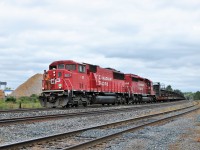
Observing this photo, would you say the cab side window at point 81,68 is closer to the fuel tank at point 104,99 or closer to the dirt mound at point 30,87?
the fuel tank at point 104,99

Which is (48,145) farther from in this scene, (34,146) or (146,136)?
(146,136)

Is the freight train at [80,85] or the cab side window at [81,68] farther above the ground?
the cab side window at [81,68]

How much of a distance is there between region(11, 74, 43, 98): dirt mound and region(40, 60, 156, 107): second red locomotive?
49.1 meters

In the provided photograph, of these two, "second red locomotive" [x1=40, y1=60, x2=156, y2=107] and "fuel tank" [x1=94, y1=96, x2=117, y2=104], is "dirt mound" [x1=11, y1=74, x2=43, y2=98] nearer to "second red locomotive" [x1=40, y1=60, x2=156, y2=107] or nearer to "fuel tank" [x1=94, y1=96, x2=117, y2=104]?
"second red locomotive" [x1=40, y1=60, x2=156, y2=107]

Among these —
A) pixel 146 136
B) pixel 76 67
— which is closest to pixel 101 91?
pixel 76 67

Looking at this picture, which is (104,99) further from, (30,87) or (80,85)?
(30,87)

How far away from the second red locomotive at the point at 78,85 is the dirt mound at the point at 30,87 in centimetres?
4906

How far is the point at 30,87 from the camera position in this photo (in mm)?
81562

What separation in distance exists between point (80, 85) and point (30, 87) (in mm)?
60176

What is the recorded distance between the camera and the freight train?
22391 mm

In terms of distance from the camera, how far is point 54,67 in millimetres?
24219

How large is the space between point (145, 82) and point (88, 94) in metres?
20.4

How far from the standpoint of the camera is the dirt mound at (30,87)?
7831cm

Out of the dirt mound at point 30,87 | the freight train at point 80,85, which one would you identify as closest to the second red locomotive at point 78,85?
the freight train at point 80,85
